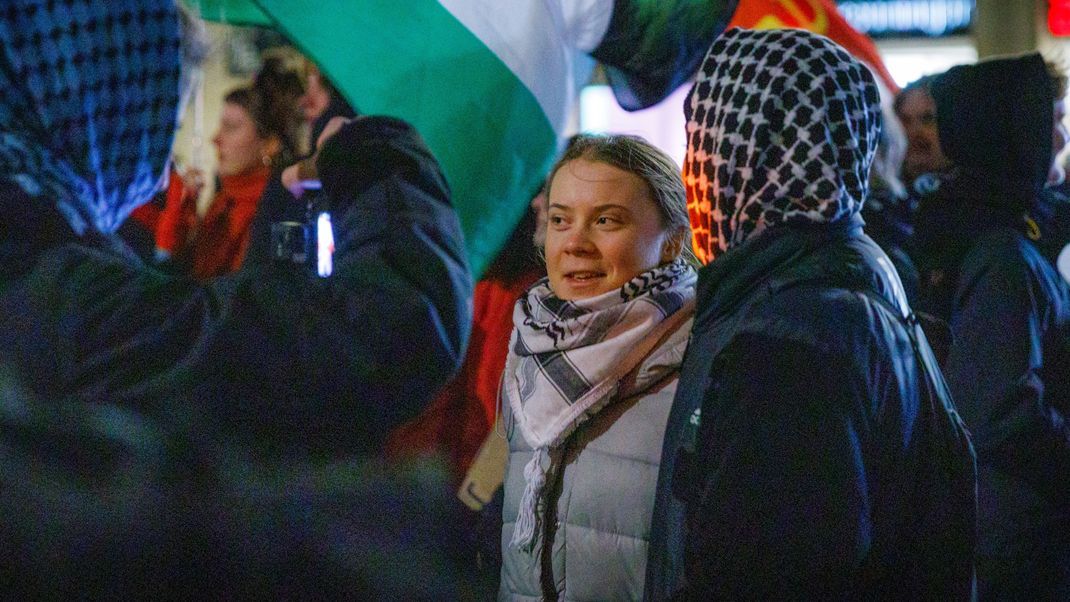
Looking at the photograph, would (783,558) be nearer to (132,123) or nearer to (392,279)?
(392,279)

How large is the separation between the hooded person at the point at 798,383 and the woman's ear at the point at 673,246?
0.48 m

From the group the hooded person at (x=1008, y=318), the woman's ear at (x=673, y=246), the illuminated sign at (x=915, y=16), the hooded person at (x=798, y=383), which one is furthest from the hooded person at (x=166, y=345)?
the illuminated sign at (x=915, y=16)

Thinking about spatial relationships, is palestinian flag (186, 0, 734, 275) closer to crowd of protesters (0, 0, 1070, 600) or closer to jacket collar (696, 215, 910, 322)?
crowd of protesters (0, 0, 1070, 600)

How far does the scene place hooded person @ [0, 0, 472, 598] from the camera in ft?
6.38

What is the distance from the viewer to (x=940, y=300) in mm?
3633

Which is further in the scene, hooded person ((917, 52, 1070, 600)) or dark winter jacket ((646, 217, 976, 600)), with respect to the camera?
hooded person ((917, 52, 1070, 600))

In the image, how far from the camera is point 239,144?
2.26 metres

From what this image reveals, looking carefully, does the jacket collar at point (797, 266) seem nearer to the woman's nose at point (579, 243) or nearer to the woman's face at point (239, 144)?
the woman's nose at point (579, 243)

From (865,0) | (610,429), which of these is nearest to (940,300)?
(610,429)

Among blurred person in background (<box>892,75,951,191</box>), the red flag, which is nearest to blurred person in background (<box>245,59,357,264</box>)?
the red flag

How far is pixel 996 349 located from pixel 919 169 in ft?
5.13

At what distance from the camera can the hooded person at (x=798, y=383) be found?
1623 mm

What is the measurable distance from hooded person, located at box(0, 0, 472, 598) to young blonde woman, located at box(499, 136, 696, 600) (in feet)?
0.72

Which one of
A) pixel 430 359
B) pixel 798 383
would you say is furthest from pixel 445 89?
pixel 798 383
